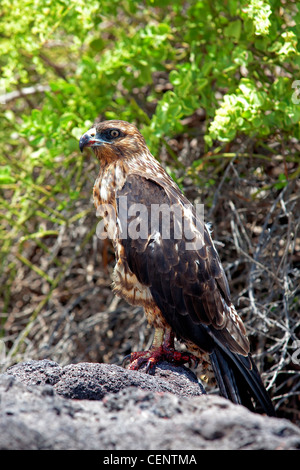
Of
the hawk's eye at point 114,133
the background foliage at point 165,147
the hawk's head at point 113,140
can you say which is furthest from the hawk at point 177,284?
the background foliage at point 165,147

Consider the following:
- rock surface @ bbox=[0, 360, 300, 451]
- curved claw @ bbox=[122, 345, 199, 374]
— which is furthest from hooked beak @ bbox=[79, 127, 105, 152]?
rock surface @ bbox=[0, 360, 300, 451]

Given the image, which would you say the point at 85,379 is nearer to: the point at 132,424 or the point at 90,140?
the point at 132,424

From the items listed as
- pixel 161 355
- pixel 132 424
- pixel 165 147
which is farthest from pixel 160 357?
pixel 165 147

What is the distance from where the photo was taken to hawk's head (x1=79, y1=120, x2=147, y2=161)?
388 centimetres

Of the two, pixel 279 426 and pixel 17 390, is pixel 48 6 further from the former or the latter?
pixel 279 426

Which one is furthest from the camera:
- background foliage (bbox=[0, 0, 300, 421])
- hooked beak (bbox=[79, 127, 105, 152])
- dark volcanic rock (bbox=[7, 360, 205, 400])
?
background foliage (bbox=[0, 0, 300, 421])

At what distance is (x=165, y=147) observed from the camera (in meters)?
5.06

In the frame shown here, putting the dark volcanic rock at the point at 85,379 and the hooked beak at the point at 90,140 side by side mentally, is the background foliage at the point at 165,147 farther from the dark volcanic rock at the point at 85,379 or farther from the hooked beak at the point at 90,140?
the dark volcanic rock at the point at 85,379

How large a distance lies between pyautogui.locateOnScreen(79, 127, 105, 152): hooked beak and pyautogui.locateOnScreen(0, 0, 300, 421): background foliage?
0.40 metres

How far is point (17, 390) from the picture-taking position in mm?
2258

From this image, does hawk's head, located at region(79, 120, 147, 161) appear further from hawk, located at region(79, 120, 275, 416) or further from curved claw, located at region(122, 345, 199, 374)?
curved claw, located at region(122, 345, 199, 374)

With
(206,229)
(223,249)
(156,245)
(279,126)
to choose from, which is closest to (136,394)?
(156,245)

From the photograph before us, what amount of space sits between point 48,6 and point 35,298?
8.97 ft

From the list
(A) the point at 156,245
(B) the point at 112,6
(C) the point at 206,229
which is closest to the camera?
(A) the point at 156,245
